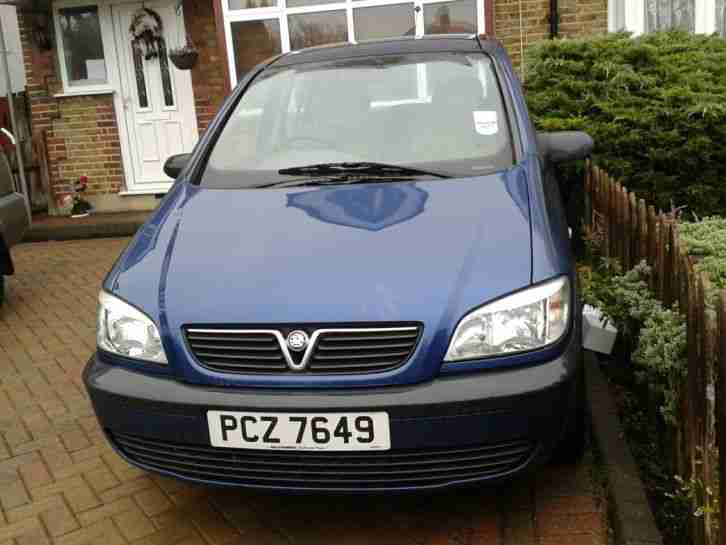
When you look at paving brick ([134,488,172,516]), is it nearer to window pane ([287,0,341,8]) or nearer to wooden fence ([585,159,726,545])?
wooden fence ([585,159,726,545])

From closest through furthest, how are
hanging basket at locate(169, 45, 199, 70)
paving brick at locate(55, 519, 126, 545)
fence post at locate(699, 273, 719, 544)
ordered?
fence post at locate(699, 273, 719, 544)
paving brick at locate(55, 519, 126, 545)
hanging basket at locate(169, 45, 199, 70)

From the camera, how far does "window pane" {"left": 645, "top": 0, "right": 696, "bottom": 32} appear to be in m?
8.60

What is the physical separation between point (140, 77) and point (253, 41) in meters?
1.83

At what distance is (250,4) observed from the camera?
29.5 ft

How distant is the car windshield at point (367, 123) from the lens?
3.57 meters

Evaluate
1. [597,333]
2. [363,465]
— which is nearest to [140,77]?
[597,333]

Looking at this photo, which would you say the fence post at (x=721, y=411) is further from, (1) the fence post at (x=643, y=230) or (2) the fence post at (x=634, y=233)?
(2) the fence post at (x=634, y=233)

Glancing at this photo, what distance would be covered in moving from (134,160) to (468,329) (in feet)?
27.6

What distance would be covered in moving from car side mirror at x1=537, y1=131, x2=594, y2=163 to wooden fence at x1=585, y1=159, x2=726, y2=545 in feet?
1.27

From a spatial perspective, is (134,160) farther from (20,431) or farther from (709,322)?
(709,322)

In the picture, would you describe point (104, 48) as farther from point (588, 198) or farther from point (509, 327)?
point (509, 327)

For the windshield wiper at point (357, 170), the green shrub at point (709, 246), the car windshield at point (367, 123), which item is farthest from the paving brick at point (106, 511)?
the green shrub at point (709, 246)

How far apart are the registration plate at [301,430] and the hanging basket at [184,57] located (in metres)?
7.34

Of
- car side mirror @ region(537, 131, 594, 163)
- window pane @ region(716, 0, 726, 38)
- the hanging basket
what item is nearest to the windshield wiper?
car side mirror @ region(537, 131, 594, 163)
